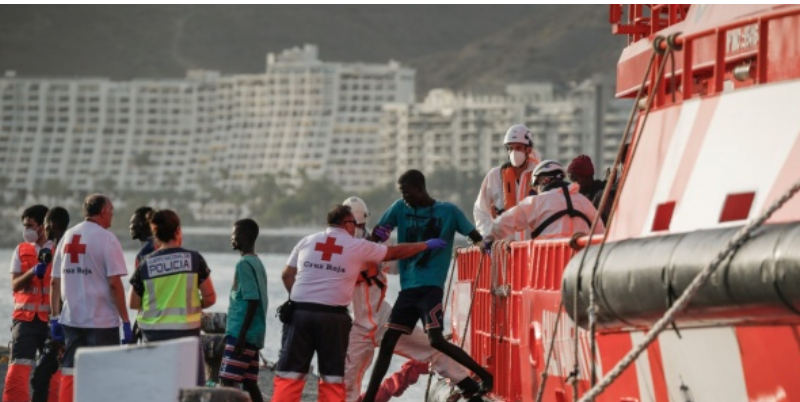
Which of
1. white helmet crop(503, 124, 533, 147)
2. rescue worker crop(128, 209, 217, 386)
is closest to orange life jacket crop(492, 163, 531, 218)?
white helmet crop(503, 124, 533, 147)

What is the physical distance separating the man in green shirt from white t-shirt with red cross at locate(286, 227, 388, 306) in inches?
36.1

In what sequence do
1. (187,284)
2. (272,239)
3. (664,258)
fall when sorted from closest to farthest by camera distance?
(664,258) → (187,284) → (272,239)

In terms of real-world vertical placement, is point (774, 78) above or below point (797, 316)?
above

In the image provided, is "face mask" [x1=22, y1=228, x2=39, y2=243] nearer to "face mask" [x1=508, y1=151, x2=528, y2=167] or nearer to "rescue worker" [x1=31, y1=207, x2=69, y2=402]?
"rescue worker" [x1=31, y1=207, x2=69, y2=402]

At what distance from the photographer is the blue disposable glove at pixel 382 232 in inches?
540

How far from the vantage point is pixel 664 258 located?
9445 mm

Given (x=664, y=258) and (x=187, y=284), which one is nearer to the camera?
(x=664, y=258)

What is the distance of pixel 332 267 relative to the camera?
1337 cm

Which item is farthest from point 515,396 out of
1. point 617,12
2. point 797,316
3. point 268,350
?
point 268,350

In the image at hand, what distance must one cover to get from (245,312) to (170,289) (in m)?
1.96

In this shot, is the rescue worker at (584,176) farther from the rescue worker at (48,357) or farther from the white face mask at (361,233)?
the rescue worker at (48,357)

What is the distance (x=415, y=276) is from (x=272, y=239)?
6584 inches

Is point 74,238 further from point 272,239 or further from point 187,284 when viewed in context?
point 272,239

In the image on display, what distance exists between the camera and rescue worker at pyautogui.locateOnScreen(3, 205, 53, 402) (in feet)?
47.4
